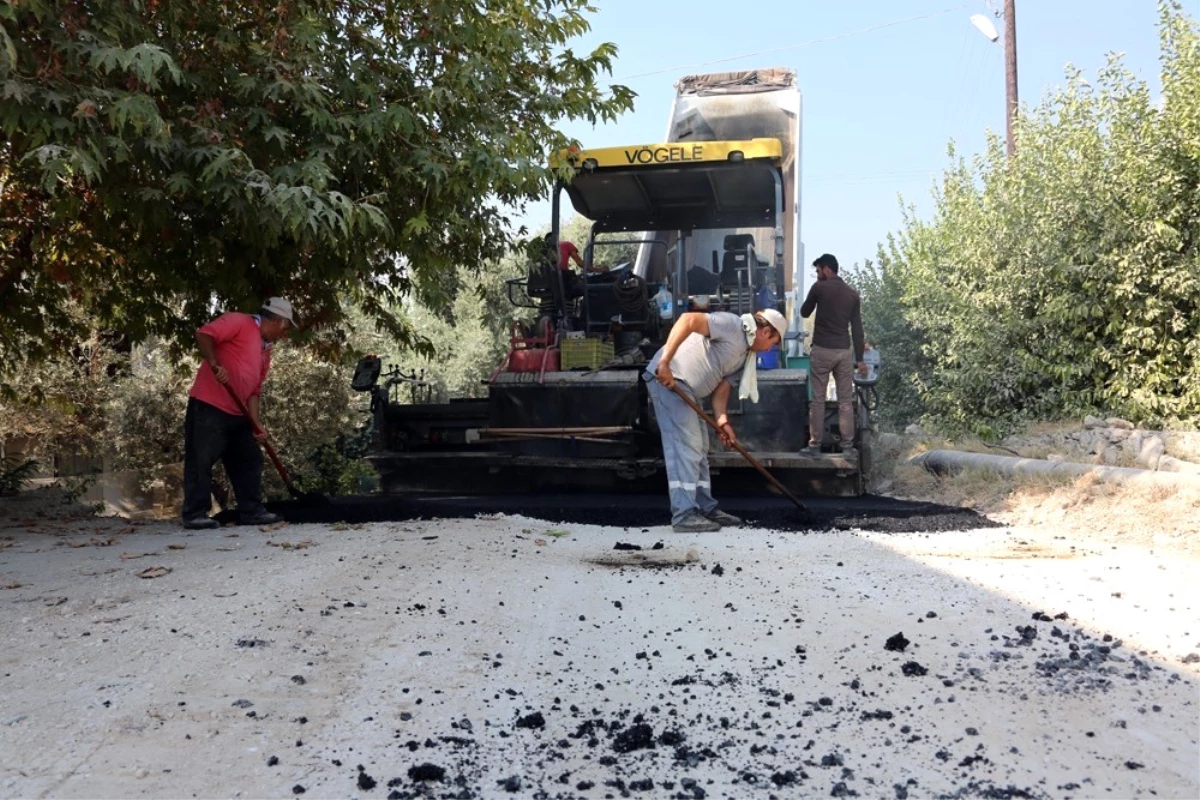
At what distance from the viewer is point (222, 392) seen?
684 centimetres

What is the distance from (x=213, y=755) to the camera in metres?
2.81

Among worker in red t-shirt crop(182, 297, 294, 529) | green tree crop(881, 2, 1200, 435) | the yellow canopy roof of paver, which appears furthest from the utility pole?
worker in red t-shirt crop(182, 297, 294, 529)

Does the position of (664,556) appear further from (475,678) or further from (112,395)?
(112,395)

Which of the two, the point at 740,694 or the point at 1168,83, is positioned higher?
the point at 1168,83

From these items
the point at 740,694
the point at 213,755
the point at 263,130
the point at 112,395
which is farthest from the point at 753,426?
the point at 112,395

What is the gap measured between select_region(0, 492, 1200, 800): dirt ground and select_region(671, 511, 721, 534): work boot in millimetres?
896

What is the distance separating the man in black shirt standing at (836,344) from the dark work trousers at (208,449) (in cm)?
414

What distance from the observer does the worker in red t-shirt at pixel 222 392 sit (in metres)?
6.73

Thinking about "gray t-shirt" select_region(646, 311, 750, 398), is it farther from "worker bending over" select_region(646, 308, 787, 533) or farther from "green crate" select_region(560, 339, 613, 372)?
"green crate" select_region(560, 339, 613, 372)

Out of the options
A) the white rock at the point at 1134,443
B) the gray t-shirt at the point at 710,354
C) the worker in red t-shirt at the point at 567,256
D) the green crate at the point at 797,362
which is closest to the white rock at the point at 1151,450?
the white rock at the point at 1134,443

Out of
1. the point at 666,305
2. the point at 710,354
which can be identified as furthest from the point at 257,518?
the point at 666,305

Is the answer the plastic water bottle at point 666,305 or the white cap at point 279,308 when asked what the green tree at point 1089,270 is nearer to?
the plastic water bottle at point 666,305

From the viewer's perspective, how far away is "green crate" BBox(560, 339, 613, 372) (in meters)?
8.51

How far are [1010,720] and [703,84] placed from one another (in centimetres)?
1083
